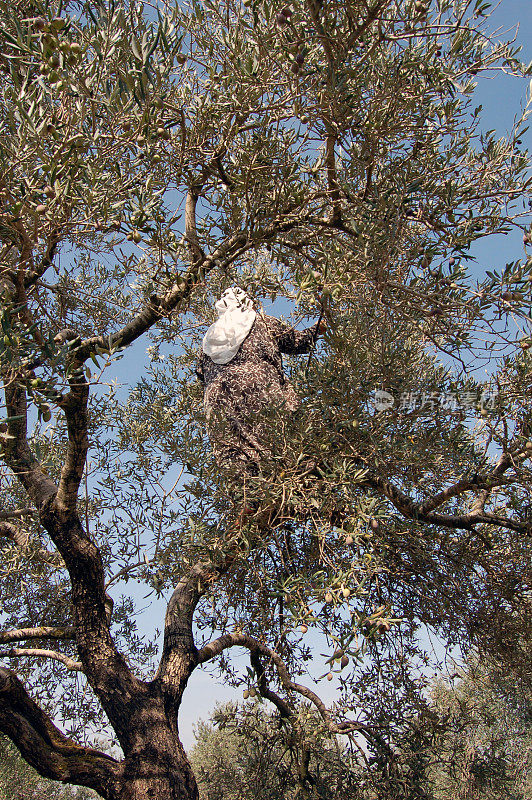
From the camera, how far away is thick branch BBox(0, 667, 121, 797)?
4.89 metres

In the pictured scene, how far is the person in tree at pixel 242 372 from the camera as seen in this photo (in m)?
5.04

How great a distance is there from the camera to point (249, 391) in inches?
220

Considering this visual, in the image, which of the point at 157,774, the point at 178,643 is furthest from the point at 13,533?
the point at 157,774

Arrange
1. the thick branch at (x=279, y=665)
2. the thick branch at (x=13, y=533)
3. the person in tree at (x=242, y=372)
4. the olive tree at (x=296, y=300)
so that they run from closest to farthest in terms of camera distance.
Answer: the olive tree at (x=296, y=300) < the person in tree at (x=242, y=372) < the thick branch at (x=279, y=665) < the thick branch at (x=13, y=533)

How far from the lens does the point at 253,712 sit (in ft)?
22.4

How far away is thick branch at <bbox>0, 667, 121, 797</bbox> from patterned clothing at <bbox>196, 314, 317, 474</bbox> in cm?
273

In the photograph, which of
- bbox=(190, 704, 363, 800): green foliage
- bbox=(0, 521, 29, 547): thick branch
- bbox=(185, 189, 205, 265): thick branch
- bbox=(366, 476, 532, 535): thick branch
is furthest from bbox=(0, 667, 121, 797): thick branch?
bbox=(185, 189, 205, 265): thick branch

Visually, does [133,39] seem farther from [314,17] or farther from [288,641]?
[288,641]

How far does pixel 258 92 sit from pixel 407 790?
6044mm

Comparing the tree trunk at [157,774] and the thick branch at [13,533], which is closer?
the tree trunk at [157,774]

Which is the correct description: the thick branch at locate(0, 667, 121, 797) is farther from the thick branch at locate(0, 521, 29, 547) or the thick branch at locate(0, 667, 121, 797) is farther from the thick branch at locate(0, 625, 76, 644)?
the thick branch at locate(0, 521, 29, 547)

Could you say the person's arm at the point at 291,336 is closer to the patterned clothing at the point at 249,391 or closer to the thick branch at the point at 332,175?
the patterned clothing at the point at 249,391

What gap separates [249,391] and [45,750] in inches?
139

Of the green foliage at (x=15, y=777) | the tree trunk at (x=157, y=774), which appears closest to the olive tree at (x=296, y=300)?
the tree trunk at (x=157, y=774)
